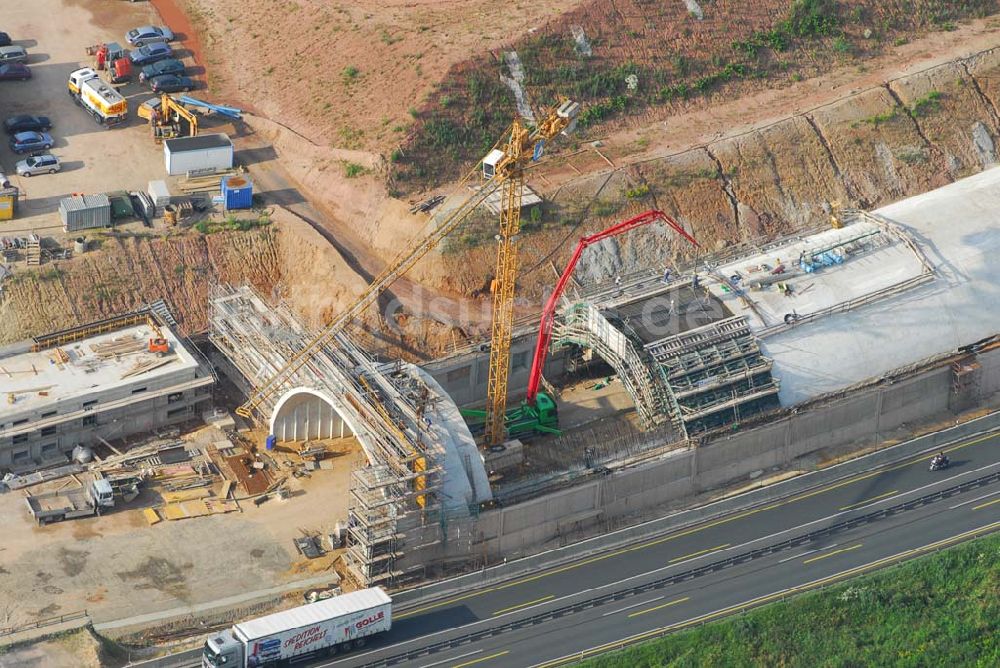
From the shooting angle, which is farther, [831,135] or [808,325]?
[831,135]

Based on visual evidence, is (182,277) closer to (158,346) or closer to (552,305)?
(158,346)

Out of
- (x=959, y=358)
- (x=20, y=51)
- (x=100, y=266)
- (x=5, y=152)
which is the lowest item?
(x=959, y=358)

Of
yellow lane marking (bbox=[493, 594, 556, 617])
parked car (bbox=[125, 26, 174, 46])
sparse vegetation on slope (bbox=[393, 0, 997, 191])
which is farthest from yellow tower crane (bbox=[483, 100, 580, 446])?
parked car (bbox=[125, 26, 174, 46])

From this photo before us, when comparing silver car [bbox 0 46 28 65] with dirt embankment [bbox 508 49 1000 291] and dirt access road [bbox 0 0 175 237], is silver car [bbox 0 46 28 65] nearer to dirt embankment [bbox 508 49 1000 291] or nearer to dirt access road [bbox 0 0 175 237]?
dirt access road [bbox 0 0 175 237]

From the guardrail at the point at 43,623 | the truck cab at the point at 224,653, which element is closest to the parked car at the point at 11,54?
the guardrail at the point at 43,623

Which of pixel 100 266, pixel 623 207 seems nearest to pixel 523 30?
pixel 623 207

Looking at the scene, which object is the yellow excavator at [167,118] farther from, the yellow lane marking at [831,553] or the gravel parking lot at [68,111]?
the yellow lane marking at [831,553]

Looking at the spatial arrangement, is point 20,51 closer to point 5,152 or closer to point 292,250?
point 5,152
